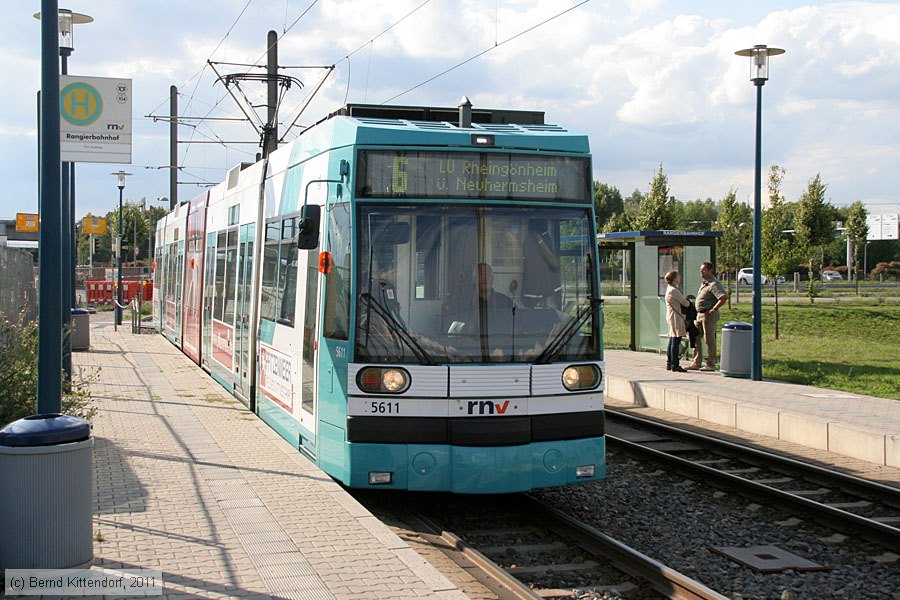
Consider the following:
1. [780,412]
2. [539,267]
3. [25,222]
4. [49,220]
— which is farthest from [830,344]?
[25,222]

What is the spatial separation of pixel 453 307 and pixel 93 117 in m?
3.46

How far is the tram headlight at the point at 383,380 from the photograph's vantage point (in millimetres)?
7688

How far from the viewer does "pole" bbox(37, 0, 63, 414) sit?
6.18 metres

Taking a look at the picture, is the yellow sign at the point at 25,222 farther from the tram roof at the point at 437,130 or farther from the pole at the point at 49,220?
the pole at the point at 49,220

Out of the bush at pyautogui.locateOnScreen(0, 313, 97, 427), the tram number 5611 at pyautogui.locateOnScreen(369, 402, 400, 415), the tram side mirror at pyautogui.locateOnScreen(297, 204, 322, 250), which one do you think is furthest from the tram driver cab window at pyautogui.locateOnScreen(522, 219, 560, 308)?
the bush at pyautogui.locateOnScreen(0, 313, 97, 427)

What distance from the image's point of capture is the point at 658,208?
36938 millimetres

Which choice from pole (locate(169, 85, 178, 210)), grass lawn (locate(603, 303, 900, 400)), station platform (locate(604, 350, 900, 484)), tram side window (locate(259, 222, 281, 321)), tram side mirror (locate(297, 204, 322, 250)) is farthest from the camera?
pole (locate(169, 85, 178, 210))

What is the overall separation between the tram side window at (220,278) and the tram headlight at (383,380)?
25.9 feet

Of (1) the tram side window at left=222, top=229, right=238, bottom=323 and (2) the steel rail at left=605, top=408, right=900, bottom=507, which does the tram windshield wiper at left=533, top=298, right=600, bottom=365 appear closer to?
(2) the steel rail at left=605, top=408, right=900, bottom=507

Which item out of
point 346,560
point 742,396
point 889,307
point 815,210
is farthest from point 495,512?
point 815,210

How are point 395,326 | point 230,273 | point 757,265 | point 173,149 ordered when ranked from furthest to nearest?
point 173,149 → point 757,265 → point 230,273 → point 395,326

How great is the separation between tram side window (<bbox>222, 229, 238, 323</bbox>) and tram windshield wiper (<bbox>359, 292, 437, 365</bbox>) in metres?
6.50

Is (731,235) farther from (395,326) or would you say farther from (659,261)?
(395,326)

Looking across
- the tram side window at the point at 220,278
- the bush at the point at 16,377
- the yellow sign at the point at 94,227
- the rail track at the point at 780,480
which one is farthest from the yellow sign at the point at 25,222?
the rail track at the point at 780,480
